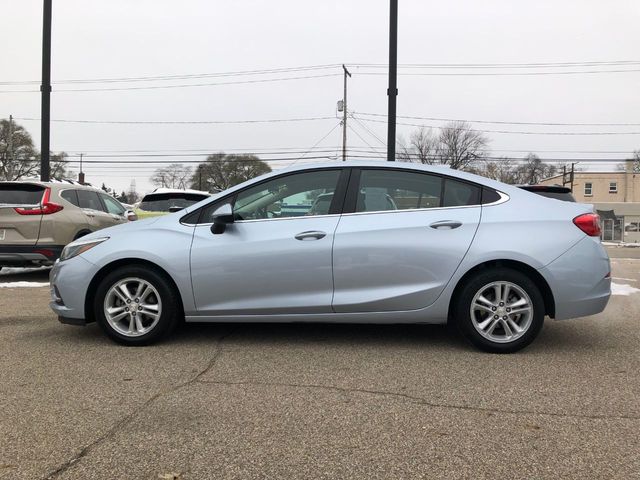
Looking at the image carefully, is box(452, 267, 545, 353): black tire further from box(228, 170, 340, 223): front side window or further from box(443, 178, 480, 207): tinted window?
box(228, 170, 340, 223): front side window

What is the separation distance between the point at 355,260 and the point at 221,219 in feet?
3.87

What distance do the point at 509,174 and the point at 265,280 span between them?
69255mm

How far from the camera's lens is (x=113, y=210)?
10219 mm

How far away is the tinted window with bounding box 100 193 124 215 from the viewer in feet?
33.1

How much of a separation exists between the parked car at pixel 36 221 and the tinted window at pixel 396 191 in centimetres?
576

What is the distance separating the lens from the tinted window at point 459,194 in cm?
463

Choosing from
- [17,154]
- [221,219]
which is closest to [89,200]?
[221,219]

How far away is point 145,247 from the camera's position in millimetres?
4625

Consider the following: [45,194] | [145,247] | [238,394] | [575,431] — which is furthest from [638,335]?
[45,194]

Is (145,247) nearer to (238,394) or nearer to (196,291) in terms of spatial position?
(196,291)

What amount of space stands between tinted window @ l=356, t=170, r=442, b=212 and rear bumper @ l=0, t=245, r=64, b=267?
5.70 m

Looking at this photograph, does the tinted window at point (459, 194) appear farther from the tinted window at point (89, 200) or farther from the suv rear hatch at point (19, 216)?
the tinted window at point (89, 200)

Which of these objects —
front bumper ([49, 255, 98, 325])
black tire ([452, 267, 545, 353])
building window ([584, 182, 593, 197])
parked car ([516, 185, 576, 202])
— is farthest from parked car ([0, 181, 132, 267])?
building window ([584, 182, 593, 197])

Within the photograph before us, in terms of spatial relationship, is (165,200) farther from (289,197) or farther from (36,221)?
(289,197)
